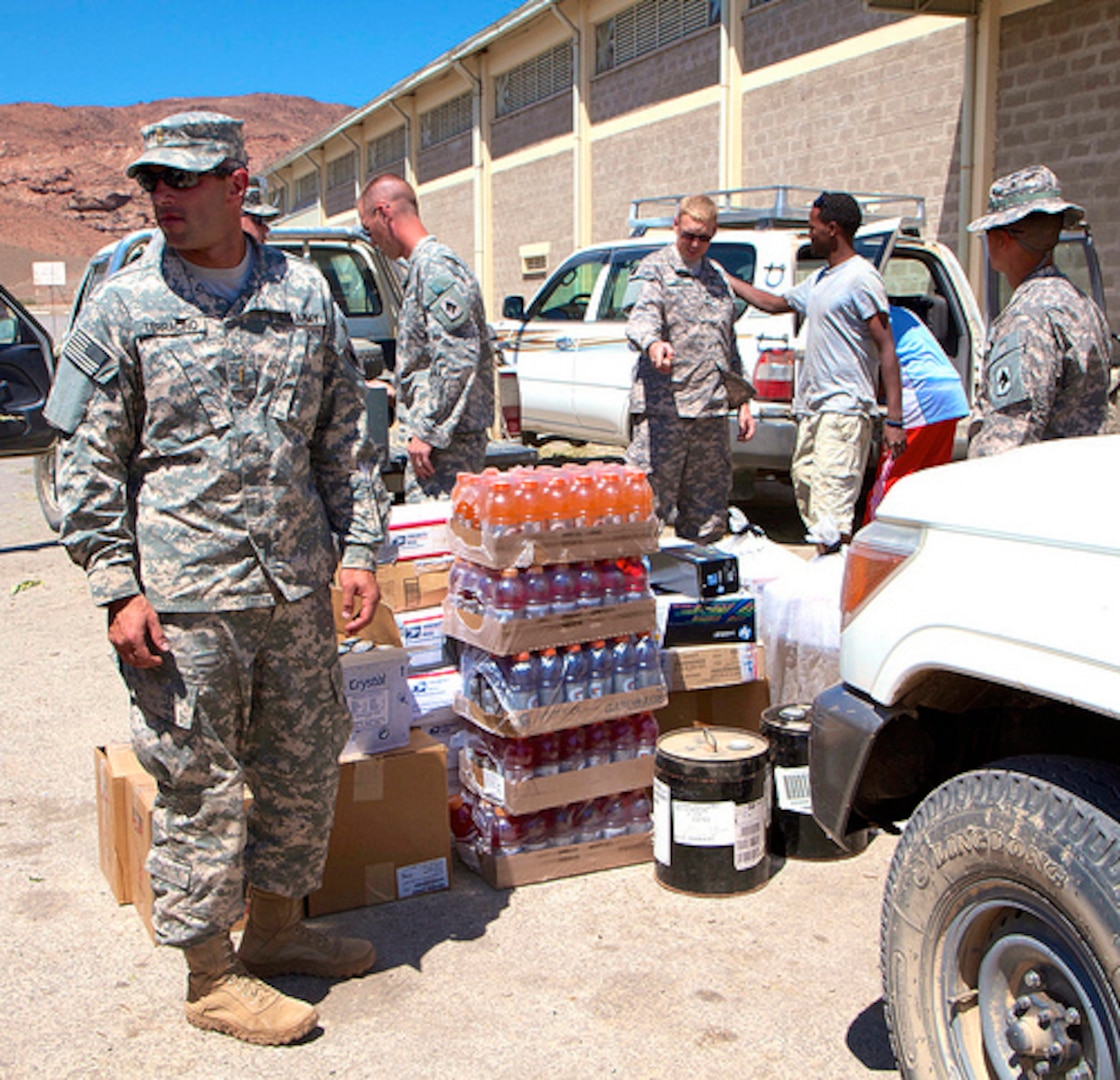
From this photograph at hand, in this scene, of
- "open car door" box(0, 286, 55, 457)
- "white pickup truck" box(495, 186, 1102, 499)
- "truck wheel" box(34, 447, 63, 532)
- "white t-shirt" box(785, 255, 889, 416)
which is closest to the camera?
"white t-shirt" box(785, 255, 889, 416)

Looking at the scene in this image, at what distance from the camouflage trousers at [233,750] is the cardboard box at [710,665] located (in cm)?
150

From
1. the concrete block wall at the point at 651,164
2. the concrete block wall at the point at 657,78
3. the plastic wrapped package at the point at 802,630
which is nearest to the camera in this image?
the plastic wrapped package at the point at 802,630

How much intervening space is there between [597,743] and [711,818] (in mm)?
486

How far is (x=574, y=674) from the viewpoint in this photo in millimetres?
3895

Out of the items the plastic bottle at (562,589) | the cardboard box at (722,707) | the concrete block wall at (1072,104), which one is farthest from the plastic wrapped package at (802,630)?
the concrete block wall at (1072,104)

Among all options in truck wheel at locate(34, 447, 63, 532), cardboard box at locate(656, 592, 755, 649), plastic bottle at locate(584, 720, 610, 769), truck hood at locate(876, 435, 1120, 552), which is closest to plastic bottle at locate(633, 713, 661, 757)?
plastic bottle at locate(584, 720, 610, 769)

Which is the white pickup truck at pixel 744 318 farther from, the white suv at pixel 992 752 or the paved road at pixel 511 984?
the white suv at pixel 992 752

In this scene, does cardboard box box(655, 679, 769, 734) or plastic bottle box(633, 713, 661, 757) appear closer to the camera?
plastic bottle box(633, 713, 661, 757)

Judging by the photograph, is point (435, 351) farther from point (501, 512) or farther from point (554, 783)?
point (554, 783)

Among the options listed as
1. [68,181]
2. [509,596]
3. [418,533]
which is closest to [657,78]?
[418,533]

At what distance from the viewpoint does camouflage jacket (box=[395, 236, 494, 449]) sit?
496cm

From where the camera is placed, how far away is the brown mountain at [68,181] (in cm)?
7406

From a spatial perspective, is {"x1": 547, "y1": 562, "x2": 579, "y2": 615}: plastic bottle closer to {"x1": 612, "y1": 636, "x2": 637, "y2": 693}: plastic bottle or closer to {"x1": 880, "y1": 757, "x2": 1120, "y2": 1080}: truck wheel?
{"x1": 612, "y1": 636, "x2": 637, "y2": 693}: plastic bottle

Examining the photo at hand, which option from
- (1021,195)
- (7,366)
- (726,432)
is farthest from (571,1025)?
(7,366)
